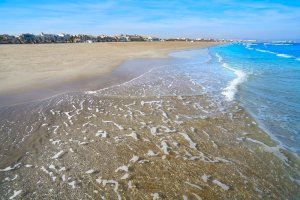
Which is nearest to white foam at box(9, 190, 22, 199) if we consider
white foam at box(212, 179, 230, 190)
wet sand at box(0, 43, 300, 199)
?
wet sand at box(0, 43, 300, 199)

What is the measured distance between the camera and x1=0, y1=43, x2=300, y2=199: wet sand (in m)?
5.49

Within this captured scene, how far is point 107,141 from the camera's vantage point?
7.70 metres

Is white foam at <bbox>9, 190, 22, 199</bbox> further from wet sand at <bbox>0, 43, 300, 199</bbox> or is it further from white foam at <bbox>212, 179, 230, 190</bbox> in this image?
white foam at <bbox>212, 179, 230, 190</bbox>

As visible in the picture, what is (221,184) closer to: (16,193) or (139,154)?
(139,154)

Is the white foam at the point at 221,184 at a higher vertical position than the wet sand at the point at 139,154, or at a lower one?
higher

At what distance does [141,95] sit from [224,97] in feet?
12.8

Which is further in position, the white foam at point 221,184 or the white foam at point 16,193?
the white foam at point 221,184

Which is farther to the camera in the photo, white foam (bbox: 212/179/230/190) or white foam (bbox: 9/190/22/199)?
white foam (bbox: 212/179/230/190)

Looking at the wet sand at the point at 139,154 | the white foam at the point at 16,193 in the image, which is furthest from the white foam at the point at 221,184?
the white foam at the point at 16,193

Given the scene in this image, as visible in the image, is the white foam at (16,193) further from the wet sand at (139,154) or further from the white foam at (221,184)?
the white foam at (221,184)

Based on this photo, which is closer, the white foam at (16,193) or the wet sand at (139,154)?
the white foam at (16,193)

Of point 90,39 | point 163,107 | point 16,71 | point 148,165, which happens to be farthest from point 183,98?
point 90,39

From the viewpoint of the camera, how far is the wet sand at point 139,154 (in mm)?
5488

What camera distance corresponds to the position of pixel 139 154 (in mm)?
6934
